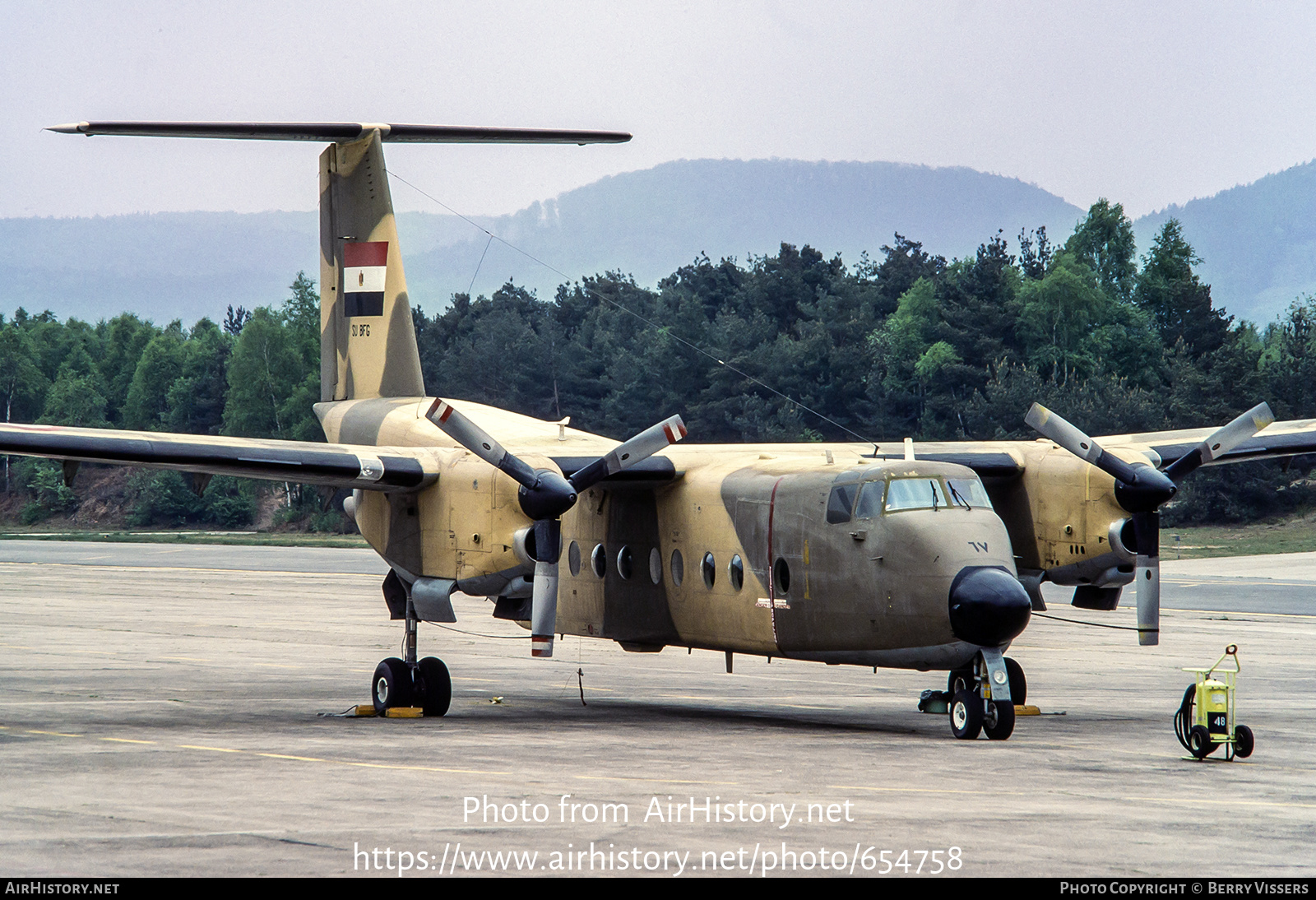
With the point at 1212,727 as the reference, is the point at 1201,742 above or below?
A: below

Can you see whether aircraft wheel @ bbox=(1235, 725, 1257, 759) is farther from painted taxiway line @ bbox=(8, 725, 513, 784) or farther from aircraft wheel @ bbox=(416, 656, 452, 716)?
aircraft wheel @ bbox=(416, 656, 452, 716)

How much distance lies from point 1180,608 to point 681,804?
27.6m

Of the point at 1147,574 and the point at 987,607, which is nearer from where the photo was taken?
the point at 987,607

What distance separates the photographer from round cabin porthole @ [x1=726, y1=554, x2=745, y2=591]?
16.9 m

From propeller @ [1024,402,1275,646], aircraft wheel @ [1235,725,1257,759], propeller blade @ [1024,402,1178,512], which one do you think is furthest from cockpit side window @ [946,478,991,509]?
aircraft wheel @ [1235,725,1257,759]

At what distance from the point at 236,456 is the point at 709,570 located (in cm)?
584

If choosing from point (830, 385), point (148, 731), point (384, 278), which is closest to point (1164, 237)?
point (830, 385)

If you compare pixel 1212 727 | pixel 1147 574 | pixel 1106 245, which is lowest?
pixel 1212 727

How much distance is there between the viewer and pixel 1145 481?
55.7 feet

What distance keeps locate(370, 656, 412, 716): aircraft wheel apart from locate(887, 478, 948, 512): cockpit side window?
22.3 feet

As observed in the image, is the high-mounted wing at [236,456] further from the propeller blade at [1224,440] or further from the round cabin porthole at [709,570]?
the propeller blade at [1224,440]

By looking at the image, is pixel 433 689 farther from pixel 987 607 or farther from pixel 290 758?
pixel 987 607

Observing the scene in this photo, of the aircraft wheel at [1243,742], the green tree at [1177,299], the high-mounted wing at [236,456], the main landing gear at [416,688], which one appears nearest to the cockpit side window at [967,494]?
the aircraft wheel at [1243,742]

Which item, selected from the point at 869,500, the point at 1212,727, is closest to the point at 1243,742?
the point at 1212,727
